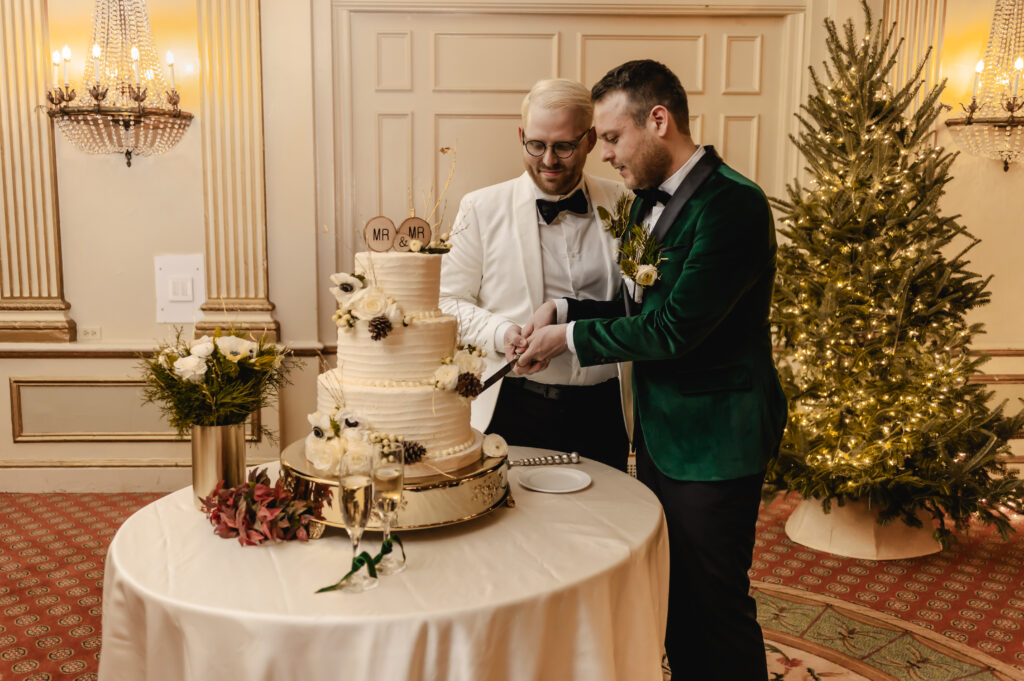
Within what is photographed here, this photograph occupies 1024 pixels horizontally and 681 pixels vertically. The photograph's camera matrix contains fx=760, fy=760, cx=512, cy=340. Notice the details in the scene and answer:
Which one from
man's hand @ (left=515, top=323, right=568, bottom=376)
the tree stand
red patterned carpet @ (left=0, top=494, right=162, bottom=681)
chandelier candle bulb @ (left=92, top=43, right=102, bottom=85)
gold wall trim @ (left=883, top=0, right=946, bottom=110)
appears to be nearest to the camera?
man's hand @ (left=515, top=323, right=568, bottom=376)

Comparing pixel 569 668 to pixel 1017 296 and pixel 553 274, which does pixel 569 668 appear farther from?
pixel 1017 296

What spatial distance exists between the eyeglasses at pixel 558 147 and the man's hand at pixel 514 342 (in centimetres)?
65

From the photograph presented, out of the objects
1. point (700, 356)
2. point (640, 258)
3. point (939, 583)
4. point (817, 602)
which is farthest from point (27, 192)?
point (939, 583)

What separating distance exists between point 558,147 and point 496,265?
0.51 metres

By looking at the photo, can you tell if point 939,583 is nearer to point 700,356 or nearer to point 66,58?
point 700,356

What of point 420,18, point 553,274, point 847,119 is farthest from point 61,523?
point 847,119

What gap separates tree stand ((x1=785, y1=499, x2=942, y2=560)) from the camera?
4086 mm

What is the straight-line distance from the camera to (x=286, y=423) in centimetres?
516

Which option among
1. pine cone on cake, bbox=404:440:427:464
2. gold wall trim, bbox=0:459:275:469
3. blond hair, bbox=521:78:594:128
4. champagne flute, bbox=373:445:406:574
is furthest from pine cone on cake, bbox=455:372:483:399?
gold wall trim, bbox=0:459:275:469

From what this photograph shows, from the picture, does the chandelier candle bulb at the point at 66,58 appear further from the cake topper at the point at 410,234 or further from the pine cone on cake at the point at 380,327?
the pine cone on cake at the point at 380,327

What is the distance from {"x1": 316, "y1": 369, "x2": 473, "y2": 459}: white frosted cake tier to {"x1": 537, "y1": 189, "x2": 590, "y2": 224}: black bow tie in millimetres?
1135

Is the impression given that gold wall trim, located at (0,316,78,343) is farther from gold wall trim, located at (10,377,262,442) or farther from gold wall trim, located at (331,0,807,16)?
gold wall trim, located at (331,0,807,16)

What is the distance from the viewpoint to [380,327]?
72.2 inches

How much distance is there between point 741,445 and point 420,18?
3917 mm
